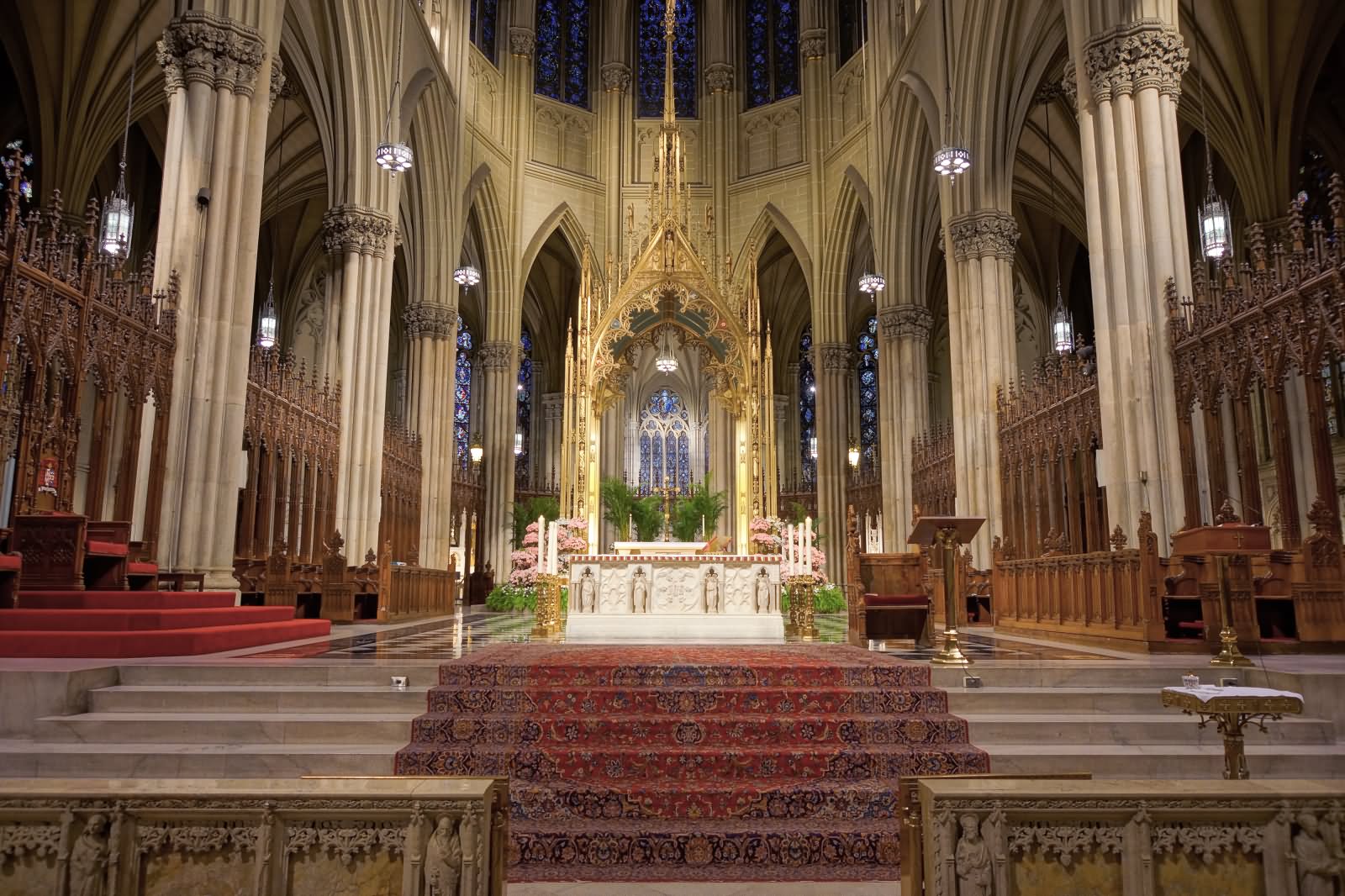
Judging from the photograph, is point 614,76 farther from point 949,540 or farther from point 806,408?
point 949,540

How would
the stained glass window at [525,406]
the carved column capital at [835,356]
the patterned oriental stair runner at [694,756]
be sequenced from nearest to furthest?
the patterned oriental stair runner at [694,756], the carved column capital at [835,356], the stained glass window at [525,406]

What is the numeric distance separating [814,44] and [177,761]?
83.5 ft

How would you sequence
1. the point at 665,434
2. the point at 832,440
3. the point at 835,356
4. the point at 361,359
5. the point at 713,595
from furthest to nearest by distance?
1. the point at 665,434
2. the point at 835,356
3. the point at 832,440
4. the point at 361,359
5. the point at 713,595

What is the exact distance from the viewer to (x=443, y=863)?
2949 mm

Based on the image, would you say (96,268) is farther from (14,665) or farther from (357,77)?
(357,77)

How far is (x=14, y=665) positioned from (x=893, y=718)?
5.81 meters

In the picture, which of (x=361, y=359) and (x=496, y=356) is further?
(x=496, y=356)

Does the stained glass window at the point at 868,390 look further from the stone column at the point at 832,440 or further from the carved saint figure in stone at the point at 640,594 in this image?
the carved saint figure in stone at the point at 640,594

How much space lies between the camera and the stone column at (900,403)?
21250mm

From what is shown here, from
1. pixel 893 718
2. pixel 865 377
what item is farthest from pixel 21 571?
pixel 865 377

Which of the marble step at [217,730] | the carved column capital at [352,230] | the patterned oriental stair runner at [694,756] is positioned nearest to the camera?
the patterned oriental stair runner at [694,756]

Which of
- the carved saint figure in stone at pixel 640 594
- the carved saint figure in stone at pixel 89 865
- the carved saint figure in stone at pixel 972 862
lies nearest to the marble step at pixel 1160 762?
the carved saint figure in stone at pixel 972 862

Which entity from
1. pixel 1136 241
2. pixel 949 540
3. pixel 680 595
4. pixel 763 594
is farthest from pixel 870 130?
pixel 949 540

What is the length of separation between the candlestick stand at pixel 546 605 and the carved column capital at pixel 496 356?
15196mm
